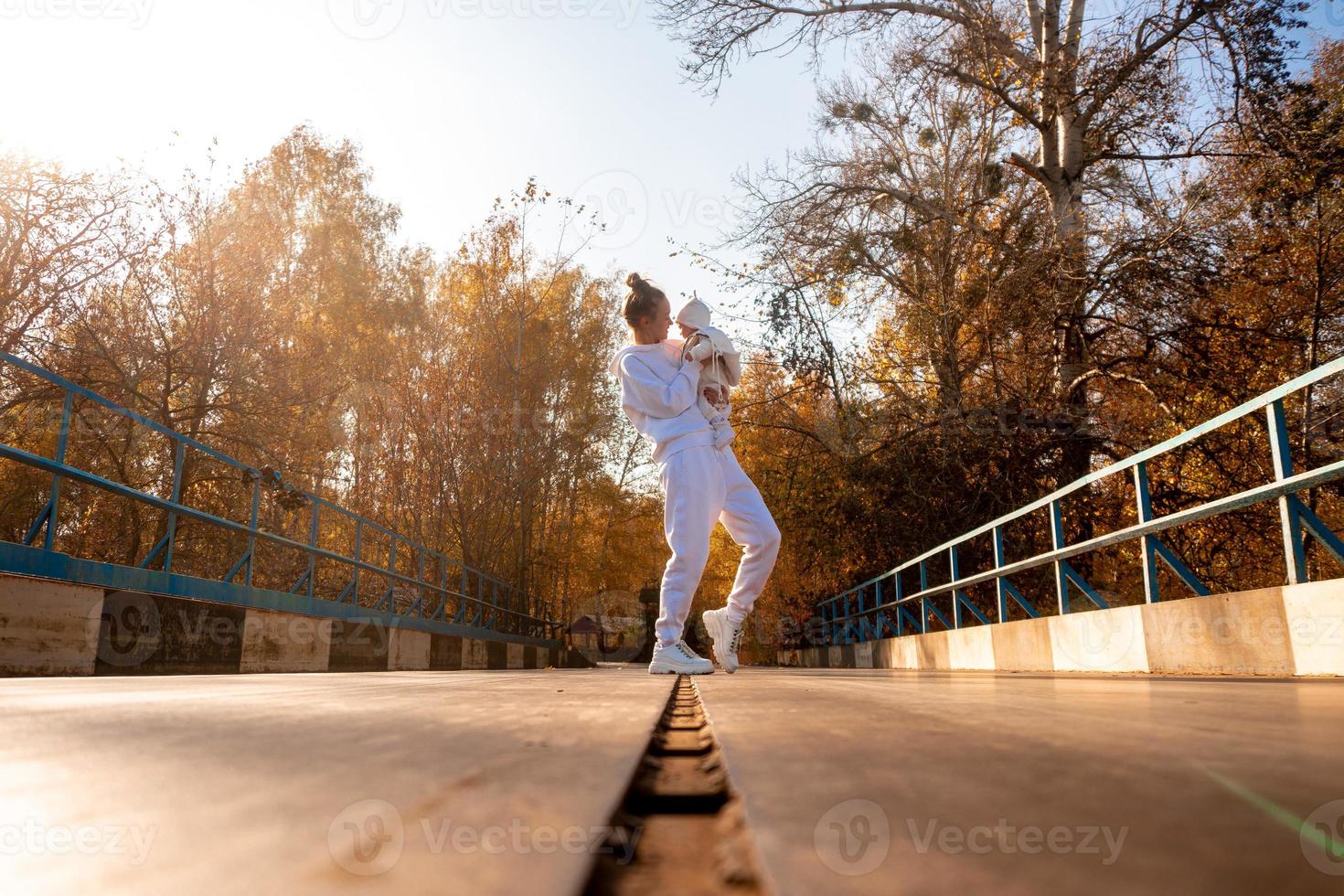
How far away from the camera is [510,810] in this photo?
538 millimetres

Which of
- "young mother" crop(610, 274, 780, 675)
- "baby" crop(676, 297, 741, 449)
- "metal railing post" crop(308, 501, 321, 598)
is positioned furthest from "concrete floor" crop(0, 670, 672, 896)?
"metal railing post" crop(308, 501, 321, 598)

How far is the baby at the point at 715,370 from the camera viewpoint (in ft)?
16.4

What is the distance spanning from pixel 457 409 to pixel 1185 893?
628 inches

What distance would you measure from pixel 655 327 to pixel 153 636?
3.64m

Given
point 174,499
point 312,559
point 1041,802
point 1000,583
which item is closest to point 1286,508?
point 1000,583

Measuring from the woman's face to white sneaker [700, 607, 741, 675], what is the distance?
5.42 ft

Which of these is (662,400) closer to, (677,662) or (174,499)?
(677,662)

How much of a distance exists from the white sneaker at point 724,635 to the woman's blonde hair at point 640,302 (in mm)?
1802

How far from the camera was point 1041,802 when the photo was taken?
1.90 ft

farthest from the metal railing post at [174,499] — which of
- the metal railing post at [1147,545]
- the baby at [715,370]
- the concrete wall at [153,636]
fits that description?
the metal railing post at [1147,545]

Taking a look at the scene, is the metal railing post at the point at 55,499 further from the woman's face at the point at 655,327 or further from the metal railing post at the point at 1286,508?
the metal railing post at the point at 1286,508

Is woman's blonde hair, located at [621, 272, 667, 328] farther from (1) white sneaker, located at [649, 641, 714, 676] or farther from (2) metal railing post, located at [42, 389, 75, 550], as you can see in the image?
(2) metal railing post, located at [42, 389, 75, 550]

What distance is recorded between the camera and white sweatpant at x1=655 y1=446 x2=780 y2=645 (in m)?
4.70

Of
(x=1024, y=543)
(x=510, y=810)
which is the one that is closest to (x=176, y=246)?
(x=1024, y=543)
